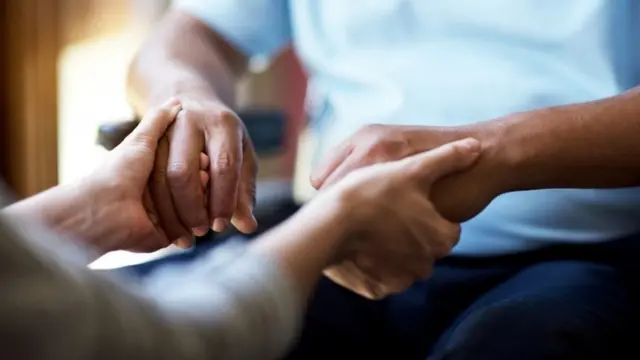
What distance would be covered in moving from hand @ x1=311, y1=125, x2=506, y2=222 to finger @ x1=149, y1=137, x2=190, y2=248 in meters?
0.15

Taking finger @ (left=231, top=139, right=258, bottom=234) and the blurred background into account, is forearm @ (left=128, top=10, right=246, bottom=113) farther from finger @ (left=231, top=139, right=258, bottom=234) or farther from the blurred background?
the blurred background

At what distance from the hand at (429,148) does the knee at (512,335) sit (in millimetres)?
109

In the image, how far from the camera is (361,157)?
0.77 meters

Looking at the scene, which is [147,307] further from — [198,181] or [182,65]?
[182,65]

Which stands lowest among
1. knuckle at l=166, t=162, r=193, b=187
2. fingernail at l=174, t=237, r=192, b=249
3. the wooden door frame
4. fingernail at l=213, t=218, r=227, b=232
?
the wooden door frame

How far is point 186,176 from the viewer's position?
791 millimetres

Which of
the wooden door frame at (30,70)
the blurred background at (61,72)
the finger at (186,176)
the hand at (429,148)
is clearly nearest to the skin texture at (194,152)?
the finger at (186,176)

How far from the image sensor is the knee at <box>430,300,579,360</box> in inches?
25.6

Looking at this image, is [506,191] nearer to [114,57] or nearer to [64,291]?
[64,291]

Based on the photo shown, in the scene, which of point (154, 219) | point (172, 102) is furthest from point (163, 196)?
point (172, 102)

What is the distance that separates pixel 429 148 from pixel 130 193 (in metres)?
0.28

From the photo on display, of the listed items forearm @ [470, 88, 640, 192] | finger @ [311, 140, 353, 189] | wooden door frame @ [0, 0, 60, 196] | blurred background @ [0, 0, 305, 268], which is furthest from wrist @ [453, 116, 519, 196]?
wooden door frame @ [0, 0, 60, 196]

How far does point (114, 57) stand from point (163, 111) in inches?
45.3

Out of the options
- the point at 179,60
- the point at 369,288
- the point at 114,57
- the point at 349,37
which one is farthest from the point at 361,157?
the point at 114,57
